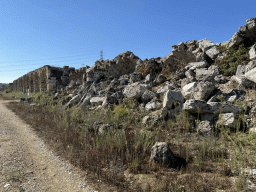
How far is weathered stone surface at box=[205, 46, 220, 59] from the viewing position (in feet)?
28.8

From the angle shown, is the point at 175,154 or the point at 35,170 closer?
the point at 35,170

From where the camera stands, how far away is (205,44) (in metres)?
9.82

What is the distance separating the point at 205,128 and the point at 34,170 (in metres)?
4.51

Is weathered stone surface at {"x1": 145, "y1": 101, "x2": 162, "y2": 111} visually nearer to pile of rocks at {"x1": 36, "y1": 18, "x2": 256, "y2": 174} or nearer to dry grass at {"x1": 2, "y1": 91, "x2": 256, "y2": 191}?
pile of rocks at {"x1": 36, "y1": 18, "x2": 256, "y2": 174}

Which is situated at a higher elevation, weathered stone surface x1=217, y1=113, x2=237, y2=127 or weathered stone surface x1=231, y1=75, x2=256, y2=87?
weathered stone surface x1=231, y1=75, x2=256, y2=87

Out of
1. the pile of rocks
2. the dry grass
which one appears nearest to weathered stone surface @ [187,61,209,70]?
the pile of rocks

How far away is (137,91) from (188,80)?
8.18 ft

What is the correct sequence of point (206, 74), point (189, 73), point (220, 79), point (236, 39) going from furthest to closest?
point (189, 73), point (236, 39), point (206, 74), point (220, 79)

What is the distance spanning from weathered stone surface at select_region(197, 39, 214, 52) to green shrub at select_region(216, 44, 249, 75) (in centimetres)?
176

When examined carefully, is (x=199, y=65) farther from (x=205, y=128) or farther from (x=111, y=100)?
(x=111, y=100)

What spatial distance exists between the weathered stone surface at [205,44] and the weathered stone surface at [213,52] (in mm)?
364

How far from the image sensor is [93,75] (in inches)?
577

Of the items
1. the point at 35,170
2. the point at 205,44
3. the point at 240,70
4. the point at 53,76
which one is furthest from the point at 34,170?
the point at 53,76

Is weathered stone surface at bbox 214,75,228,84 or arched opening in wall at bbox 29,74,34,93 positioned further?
arched opening in wall at bbox 29,74,34,93
